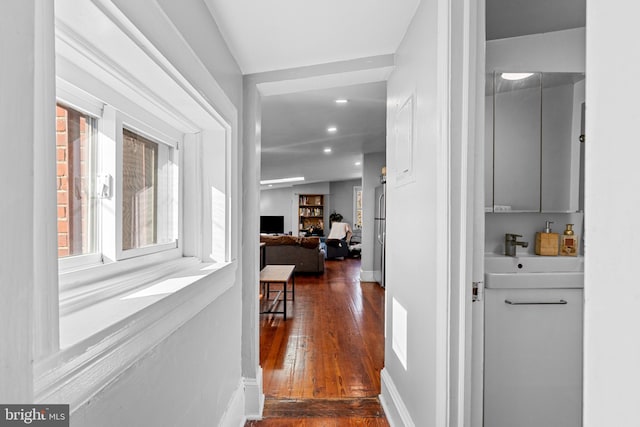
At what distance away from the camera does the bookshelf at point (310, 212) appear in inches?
461

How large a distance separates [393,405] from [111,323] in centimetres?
175

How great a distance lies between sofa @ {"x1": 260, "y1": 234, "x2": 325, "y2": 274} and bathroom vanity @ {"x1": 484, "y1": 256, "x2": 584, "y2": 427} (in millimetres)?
5288

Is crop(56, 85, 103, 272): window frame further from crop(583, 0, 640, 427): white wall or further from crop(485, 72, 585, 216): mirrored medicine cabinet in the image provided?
crop(485, 72, 585, 216): mirrored medicine cabinet

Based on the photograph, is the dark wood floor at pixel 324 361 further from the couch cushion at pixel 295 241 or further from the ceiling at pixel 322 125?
the ceiling at pixel 322 125

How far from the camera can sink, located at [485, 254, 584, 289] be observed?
157cm

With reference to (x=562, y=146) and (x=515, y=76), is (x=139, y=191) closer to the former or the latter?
(x=515, y=76)

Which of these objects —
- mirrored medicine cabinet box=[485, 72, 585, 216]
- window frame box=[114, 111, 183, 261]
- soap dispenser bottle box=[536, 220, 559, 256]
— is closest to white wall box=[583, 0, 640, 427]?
window frame box=[114, 111, 183, 261]

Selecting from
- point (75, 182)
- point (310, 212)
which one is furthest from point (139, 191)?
point (310, 212)

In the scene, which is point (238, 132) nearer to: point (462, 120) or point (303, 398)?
point (462, 120)

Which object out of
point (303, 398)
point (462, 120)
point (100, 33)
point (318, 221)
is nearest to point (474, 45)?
point (462, 120)

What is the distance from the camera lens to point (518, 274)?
1581 millimetres

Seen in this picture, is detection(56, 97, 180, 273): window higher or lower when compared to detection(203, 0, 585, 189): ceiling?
lower

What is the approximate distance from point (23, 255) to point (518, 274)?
1.70 meters

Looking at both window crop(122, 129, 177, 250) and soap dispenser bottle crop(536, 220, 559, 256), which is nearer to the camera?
window crop(122, 129, 177, 250)
